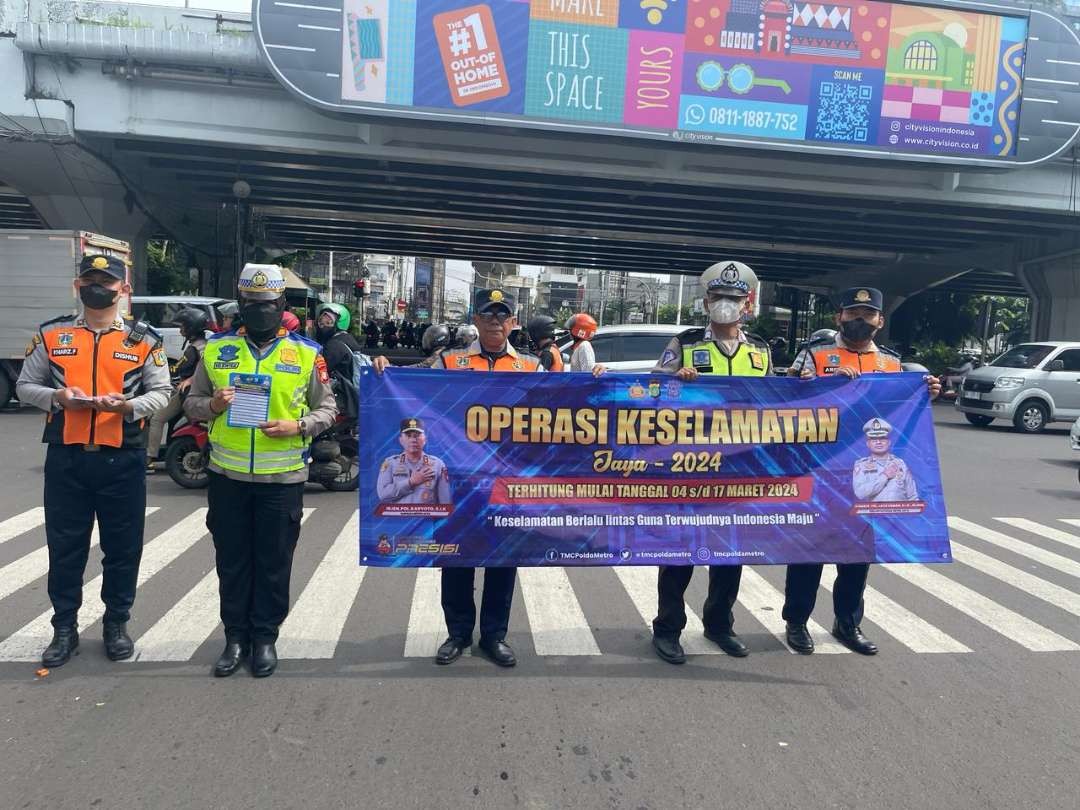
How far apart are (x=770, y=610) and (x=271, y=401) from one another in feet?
11.2

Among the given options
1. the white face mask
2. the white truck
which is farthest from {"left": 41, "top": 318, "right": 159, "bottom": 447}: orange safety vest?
the white truck

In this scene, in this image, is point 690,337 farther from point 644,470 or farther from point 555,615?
point 555,615

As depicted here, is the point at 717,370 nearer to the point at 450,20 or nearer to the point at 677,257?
the point at 450,20

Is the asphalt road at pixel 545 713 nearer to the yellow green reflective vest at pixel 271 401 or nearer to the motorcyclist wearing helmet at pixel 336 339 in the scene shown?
the yellow green reflective vest at pixel 271 401

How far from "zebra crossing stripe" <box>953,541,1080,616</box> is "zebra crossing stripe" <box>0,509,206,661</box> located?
20.5 feet

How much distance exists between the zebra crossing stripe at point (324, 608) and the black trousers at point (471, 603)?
690 millimetres

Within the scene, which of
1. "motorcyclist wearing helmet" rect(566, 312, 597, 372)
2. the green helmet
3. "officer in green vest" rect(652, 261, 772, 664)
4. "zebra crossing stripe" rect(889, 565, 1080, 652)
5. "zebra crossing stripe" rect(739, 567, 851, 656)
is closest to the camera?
"officer in green vest" rect(652, 261, 772, 664)

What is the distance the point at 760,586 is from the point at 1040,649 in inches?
69.4

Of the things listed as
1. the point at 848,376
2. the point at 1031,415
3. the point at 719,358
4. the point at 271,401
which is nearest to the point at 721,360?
the point at 719,358

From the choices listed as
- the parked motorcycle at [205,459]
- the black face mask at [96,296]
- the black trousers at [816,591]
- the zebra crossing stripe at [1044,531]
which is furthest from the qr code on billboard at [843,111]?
the black face mask at [96,296]

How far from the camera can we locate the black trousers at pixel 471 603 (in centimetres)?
444

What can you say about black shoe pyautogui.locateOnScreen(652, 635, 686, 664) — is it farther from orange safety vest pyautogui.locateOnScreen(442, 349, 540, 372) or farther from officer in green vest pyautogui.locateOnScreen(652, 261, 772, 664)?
orange safety vest pyautogui.locateOnScreen(442, 349, 540, 372)

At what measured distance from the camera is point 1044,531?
820 cm

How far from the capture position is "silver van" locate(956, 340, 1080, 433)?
1758 centimetres
